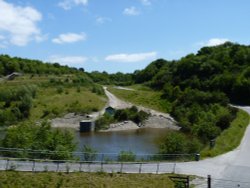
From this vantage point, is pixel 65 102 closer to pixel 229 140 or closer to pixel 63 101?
pixel 63 101

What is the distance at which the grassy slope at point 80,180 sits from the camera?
27.6 meters

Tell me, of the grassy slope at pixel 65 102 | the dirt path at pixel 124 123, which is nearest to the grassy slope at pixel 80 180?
the dirt path at pixel 124 123

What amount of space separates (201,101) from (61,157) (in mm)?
67908

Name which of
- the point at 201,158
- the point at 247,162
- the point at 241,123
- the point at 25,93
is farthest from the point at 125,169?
the point at 25,93

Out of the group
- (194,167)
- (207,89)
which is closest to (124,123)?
(207,89)

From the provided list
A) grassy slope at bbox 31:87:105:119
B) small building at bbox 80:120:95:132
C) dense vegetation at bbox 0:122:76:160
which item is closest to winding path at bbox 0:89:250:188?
dense vegetation at bbox 0:122:76:160

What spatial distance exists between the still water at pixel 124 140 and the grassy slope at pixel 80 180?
2967 centimetres

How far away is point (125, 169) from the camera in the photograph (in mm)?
31422

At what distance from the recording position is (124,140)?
78.2 metres

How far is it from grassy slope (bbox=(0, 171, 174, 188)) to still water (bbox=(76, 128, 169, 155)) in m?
29.7

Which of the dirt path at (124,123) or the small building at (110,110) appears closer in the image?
the dirt path at (124,123)

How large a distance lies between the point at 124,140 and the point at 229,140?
111 ft

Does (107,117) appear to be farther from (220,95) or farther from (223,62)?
(223,62)

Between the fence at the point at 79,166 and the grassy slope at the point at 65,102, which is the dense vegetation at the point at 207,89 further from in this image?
the fence at the point at 79,166
